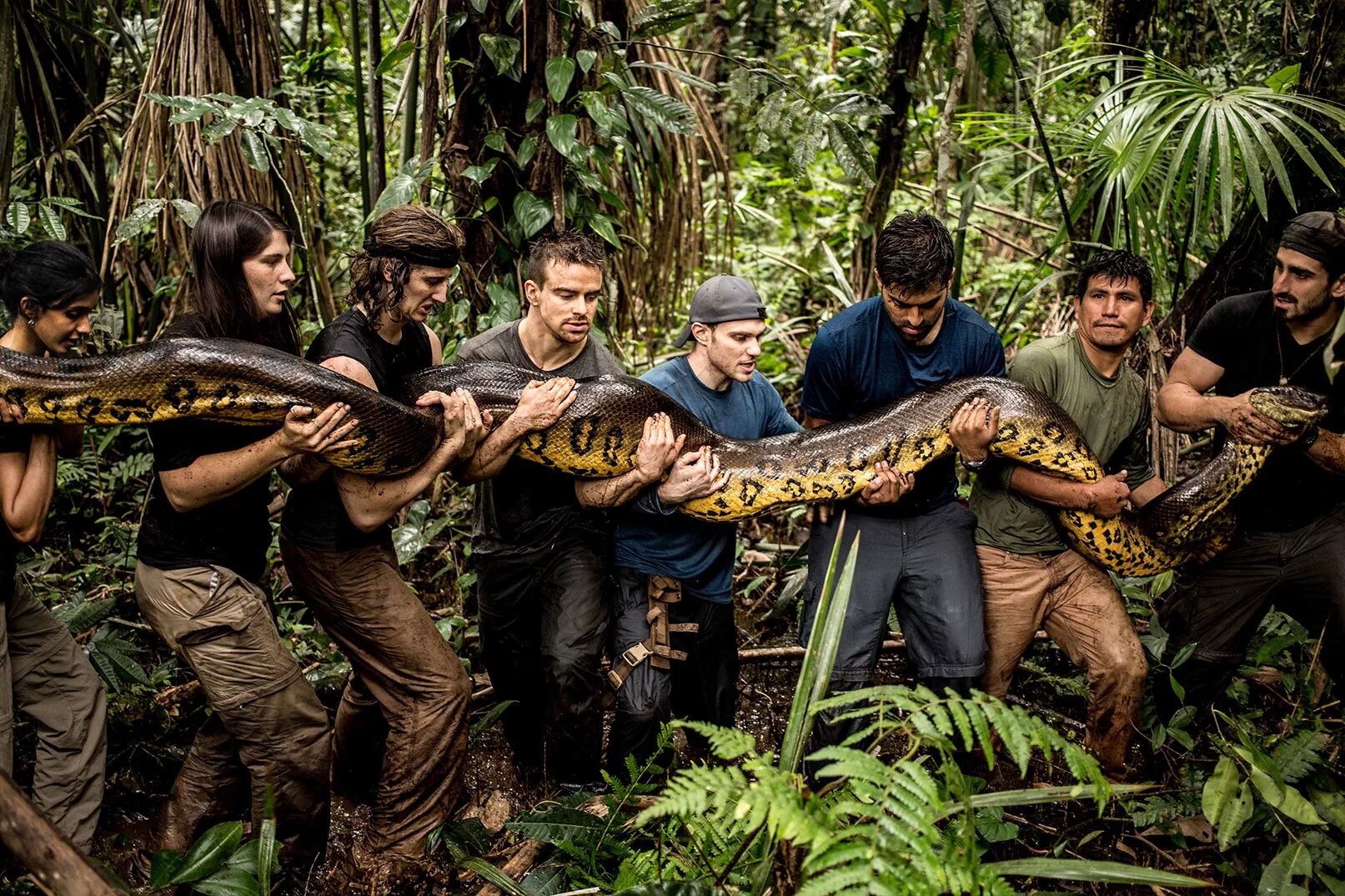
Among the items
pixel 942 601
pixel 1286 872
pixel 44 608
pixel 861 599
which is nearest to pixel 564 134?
pixel 861 599

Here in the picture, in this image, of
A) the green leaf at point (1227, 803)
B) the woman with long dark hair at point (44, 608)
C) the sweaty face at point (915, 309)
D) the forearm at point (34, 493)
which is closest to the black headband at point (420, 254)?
the woman with long dark hair at point (44, 608)

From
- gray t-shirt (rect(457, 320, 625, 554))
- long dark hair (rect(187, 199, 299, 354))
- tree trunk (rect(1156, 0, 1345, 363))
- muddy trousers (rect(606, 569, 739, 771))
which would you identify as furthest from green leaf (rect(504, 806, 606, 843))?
tree trunk (rect(1156, 0, 1345, 363))

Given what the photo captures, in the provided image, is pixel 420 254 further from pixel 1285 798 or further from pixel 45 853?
pixel 1285 798

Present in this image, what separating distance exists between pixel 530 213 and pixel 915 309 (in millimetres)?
2108

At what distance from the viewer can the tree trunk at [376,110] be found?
230 inches

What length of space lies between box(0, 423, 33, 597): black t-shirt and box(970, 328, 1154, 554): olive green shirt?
4.09 metres

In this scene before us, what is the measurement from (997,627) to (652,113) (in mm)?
3114

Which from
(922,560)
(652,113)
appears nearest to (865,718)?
(922,560)

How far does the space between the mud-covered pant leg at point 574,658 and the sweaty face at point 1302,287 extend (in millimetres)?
3308

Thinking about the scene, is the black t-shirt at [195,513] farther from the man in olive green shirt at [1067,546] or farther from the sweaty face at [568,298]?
the man in olive green shirt at [1067,546]

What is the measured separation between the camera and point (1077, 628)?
4.66 meters

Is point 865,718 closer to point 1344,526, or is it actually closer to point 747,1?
point 1344,526

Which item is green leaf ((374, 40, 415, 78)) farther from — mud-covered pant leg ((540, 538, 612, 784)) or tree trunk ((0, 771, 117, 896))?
tree trunk ((0, 771, 117, 896))

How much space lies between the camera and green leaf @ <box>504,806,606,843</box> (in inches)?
152
